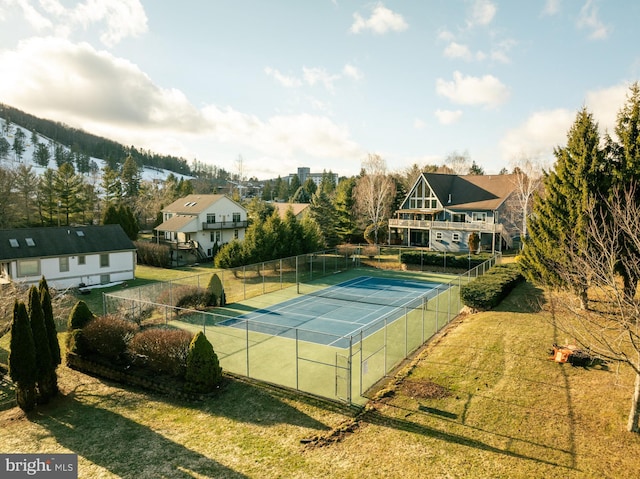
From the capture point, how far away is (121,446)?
38.2ft

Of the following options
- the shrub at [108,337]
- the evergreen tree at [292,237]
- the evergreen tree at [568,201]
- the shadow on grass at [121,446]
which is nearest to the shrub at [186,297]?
the shrub at [108,337]

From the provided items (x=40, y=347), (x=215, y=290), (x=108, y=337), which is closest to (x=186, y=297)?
(x=215, y=290)

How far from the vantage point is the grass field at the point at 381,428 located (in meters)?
10.1

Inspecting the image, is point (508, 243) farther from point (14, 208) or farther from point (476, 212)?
point (14, 208)

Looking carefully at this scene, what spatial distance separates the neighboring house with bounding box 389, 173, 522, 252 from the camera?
45.7 m

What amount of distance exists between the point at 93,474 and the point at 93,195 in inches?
2610

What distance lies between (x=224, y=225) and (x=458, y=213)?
26.7 meters

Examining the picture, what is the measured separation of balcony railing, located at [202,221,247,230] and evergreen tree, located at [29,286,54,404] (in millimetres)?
32358

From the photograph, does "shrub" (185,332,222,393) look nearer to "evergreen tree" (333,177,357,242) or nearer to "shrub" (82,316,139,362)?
"shrub" (82,316,139,362)

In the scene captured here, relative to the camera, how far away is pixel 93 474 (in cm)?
1039

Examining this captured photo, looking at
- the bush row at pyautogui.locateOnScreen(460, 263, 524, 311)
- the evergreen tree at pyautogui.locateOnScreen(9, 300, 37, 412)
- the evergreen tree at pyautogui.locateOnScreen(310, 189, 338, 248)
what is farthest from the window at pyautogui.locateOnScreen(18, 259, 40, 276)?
the evergreen tree at pyautogui.locateOnScreen(310, 189, 338, 248)

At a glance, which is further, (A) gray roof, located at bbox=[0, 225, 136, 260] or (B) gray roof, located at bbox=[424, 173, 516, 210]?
(B) gray roof, located at bbox=[424, 173, 516, 210]

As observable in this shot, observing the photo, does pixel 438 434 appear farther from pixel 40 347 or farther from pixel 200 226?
pixel 200 226

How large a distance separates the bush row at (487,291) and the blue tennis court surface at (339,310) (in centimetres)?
238
